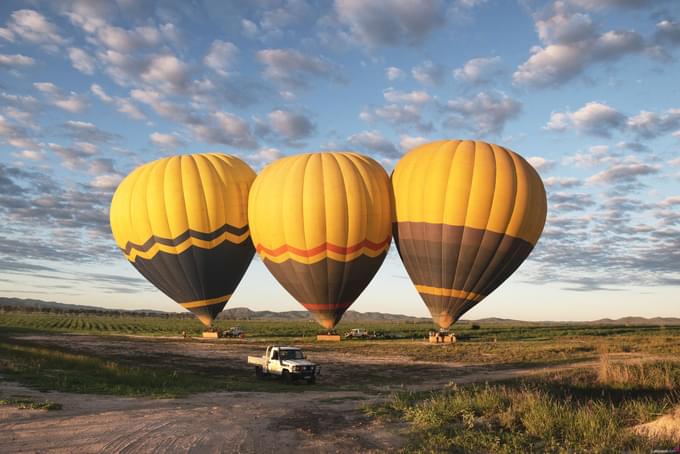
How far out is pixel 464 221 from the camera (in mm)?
32750

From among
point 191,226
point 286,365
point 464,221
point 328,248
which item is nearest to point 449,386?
point 286,365

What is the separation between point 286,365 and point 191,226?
17591mm

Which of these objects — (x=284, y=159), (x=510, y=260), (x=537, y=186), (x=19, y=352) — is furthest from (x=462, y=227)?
(x=19, y=352)

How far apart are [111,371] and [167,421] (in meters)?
11.6

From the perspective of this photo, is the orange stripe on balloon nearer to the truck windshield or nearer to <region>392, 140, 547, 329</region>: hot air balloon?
<region>392, 140, 547, 329</region>: hot air balloon

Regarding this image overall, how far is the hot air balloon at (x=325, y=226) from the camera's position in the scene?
112ft

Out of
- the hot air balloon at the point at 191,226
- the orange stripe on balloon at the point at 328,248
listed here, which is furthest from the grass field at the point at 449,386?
the orange stripe on balloon at the point at 328,248

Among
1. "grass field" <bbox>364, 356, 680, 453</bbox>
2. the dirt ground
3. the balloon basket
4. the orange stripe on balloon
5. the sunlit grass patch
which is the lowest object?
the dirt ground

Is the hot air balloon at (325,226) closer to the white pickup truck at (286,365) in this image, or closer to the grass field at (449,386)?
the grass field at (449,386)

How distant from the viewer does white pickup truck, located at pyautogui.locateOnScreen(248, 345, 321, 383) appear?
23.3m

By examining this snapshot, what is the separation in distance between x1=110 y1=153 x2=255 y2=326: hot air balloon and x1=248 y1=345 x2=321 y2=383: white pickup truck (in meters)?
14.3

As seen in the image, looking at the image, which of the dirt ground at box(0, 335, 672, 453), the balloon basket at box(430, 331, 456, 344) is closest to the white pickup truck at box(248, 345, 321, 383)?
the dirt ground at box(0, 335, 672, 453)

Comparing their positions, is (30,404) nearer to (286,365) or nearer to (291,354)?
(286,365)

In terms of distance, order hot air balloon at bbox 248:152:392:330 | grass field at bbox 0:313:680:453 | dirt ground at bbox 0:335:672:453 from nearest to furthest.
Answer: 1. dirt ground at bbox 0:335:672:453
2. grass field at bbox 0:313:680:453
3. hot air balloon at bbox 248:152:392:330
